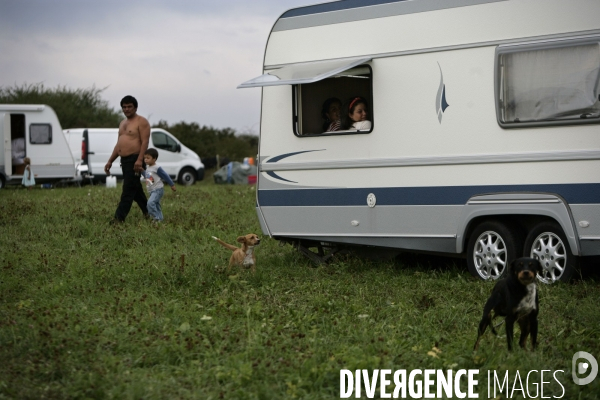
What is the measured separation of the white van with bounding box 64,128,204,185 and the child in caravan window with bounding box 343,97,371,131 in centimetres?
1703

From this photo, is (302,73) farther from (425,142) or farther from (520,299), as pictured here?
(520,299)

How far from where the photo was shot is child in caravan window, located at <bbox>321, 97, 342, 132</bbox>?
920 cm

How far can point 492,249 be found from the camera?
8172 mm

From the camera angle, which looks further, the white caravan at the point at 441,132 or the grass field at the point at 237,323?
the white caravan at the point at 441,132

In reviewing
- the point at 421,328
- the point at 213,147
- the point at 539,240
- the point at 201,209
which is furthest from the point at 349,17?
the point at 213,147

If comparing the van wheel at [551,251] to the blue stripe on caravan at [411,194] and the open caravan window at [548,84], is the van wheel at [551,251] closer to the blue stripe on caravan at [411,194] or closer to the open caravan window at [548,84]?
the blue stripe on caravan at [411,194]

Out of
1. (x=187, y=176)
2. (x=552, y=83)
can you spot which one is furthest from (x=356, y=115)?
(x=187, y=176)

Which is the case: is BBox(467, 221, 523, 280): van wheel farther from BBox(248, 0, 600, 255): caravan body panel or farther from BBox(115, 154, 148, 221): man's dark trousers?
BBox(115, 154, 148, 221): man's dark trousers

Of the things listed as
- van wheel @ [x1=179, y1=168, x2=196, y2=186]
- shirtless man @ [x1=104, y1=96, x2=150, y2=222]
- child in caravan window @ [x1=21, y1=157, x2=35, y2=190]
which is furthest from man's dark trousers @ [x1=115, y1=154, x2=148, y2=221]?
van wheel @ [x1=179, y1=168, x2=196, y2=186]

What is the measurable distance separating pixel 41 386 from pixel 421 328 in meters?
2.78

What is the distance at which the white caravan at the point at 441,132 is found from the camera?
7.59 meters

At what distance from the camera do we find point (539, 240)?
7902 mm

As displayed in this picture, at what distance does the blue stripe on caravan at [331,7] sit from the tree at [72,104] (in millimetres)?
28801

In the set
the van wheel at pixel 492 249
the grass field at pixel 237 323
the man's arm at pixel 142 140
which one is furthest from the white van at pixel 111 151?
the van wheel at pixel 492 249
